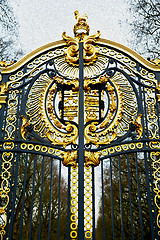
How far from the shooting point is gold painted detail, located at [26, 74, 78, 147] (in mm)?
4836

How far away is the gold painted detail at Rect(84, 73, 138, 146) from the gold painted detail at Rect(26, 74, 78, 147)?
0.31m

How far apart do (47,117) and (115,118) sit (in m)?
1.13

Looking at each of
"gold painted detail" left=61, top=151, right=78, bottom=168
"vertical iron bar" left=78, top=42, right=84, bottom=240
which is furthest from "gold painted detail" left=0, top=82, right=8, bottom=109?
"gold painted detail" left=61, top=151, right=78, bottom=168

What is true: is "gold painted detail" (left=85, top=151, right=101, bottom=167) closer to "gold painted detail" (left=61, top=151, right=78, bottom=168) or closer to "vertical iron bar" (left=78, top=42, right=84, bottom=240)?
"vertical iron bar" (left=78, top=42, right=84, bottom=240)

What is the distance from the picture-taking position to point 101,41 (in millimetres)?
5508

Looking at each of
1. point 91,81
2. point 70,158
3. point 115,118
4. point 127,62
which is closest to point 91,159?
point 70,158

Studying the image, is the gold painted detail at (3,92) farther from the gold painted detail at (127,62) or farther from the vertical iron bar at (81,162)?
the gold painted detail at (127,62)

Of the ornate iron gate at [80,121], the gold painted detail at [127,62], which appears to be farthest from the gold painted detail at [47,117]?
the gold painted detail at [127,62]

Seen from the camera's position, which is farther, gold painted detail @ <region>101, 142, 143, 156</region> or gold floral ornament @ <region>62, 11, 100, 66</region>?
gold floral ornament @ <region>62, 11, 100, 66</region>

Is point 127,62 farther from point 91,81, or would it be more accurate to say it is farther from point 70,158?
point 70,158

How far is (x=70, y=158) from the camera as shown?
4.63 m

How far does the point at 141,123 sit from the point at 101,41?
69.3 inches

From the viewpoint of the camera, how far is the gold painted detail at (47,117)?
484cm

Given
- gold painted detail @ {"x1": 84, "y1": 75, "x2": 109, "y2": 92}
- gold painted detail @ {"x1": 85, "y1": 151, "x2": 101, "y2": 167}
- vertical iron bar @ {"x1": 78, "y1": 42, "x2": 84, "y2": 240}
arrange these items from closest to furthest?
vertical iron bar @ {"x1": 78, "y1": 42, "x2": 84, "y2": 240} → gold painted detail @ {"x1": 85, "y1": 151, "x2": 101, "y2": 167} → gold painted detail @ {"x1": 84, "y1": 75, "x2": 109, "y2": 92}
